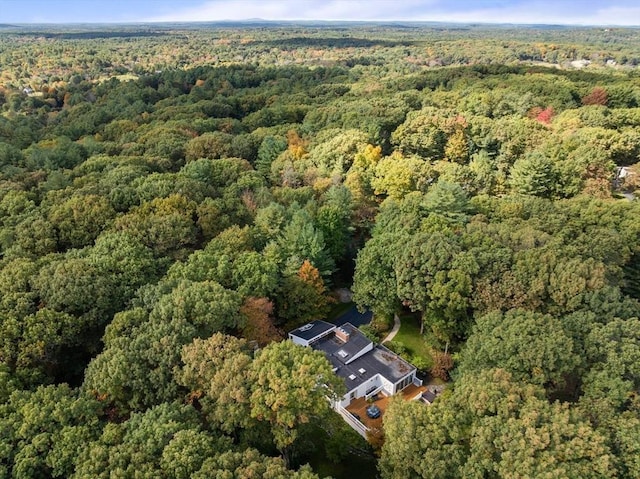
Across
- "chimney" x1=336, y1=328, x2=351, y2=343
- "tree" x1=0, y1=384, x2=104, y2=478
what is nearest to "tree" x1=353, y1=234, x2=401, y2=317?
"chimney" x1=336, y1=328, x2=351, y2=343

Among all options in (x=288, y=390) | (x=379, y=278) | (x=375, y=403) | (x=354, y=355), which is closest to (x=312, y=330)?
(x=354, y=355)

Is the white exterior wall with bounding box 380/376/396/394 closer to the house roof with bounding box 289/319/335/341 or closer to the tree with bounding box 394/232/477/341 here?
the tree with bounding box 394/232/477/341

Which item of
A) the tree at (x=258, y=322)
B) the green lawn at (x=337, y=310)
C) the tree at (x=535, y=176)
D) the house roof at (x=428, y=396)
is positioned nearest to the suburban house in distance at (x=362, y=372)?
the house roof at (x=428, y=396)

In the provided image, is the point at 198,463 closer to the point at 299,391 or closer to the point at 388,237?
the point at 299,391

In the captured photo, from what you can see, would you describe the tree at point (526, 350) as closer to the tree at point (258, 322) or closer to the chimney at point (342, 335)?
the chimney at point (342, 335)

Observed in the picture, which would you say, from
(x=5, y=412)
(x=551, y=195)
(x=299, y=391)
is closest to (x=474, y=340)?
(x=299, y=391)

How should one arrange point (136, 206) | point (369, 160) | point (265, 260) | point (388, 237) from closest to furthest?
point (265, 260)
point (388, 237)
point (136, 206)
point (369, 160)
